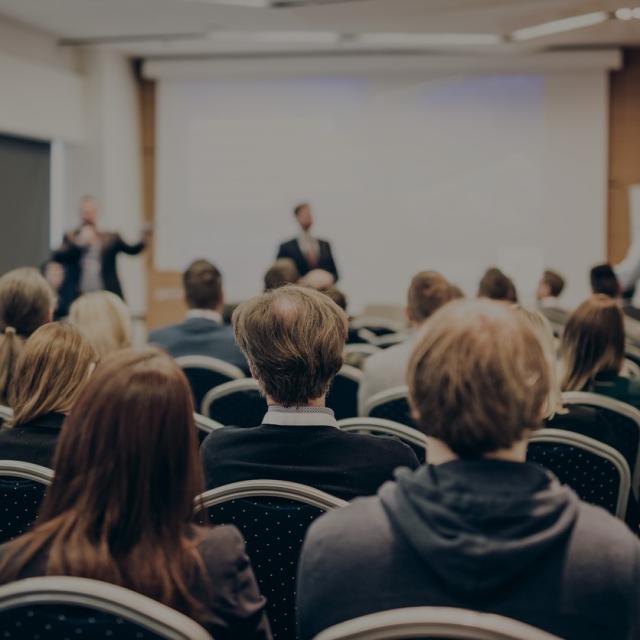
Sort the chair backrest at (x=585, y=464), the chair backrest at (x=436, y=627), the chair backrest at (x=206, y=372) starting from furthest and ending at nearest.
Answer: the chair backrest at (x=206, y=372), the chair backrest at (x=585, y=464), the chair backrest at (x=436, y=627)

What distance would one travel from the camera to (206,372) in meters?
3.57

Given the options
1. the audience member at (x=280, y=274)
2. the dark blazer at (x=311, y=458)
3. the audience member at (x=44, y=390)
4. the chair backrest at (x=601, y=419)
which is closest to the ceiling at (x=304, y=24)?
the audience member at (x=280, y=274)

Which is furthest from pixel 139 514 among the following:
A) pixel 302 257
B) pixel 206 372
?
pixel 302 257

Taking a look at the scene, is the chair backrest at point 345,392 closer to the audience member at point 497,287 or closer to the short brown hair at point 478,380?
the audience member at point 497,287

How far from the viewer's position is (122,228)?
9836mm

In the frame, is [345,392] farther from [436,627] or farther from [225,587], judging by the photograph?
[436,627]

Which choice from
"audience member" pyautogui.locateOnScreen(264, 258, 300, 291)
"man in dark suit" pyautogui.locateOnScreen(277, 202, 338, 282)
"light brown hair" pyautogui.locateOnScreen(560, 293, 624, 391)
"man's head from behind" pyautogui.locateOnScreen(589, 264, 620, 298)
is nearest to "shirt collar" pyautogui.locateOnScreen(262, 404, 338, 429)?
"light brown hair" pyautogui.locateOnScreen(560, 293, 624, 391)

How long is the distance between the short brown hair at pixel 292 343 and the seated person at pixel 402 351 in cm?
61

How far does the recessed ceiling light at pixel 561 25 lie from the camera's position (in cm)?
776

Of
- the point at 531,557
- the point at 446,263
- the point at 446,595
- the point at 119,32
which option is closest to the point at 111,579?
the point at 446,595

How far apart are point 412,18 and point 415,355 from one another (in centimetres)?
694

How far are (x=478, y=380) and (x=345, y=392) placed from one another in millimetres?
2409

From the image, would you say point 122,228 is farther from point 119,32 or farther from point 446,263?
point 446,263

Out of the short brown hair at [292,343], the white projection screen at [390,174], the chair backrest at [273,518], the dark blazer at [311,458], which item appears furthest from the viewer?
the white projection screen at [390,174]
